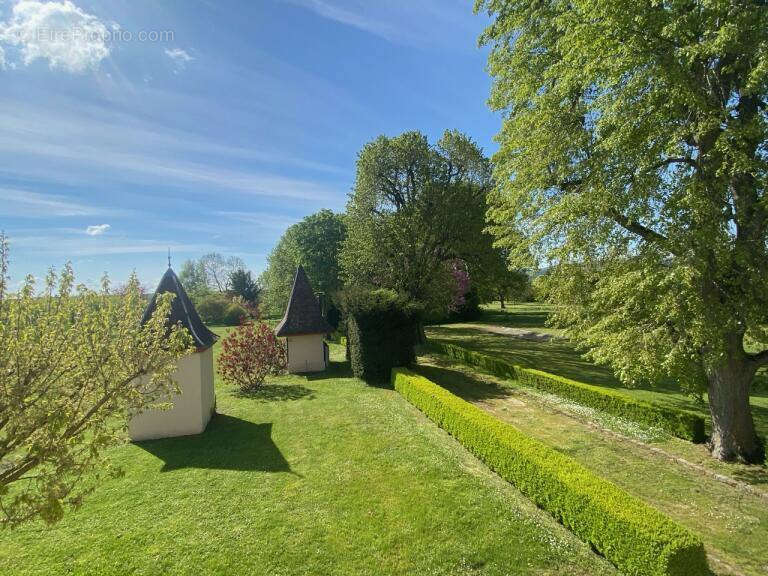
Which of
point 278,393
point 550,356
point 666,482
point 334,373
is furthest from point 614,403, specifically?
point 334,373

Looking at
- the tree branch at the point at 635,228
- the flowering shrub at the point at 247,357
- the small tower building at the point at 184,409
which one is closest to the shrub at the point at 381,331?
the flowering shrub at the point at 247,357

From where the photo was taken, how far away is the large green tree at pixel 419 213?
3012cm

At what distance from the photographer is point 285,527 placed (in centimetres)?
898

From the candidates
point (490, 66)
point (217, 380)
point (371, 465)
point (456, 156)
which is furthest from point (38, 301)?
point (456, 156)

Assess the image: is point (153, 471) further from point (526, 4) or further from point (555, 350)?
point (555, 350)

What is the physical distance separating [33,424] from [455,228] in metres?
27.4

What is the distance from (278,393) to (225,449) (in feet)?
26.9

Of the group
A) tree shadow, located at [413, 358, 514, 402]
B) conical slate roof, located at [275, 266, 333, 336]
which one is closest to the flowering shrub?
conical slate roof, located at [275, 266, 333, 336]

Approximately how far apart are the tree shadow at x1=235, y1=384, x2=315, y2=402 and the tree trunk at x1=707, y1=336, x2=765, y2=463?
54.2 feet

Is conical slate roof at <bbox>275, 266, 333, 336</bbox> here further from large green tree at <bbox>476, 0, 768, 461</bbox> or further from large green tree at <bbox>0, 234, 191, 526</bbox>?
large green tree at <bbox>0, 234, 191, 526</bbox>

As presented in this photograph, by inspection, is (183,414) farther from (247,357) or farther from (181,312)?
(247,357)

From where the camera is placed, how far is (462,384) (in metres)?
22.2

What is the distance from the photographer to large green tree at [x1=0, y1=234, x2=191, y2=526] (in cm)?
502

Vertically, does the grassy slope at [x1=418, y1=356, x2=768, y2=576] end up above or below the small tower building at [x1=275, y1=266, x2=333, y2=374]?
Result: below
